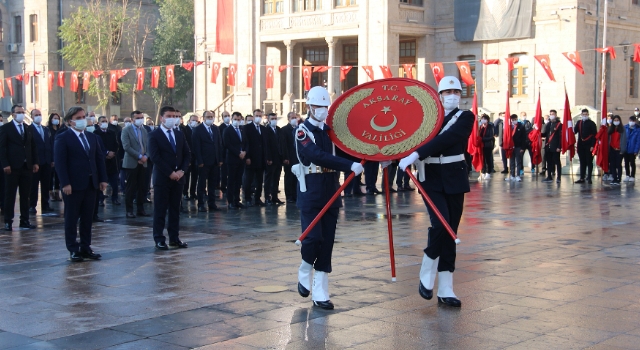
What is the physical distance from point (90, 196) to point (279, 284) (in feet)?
10.7

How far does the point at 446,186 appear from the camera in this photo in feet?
24.5

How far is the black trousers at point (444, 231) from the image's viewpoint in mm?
7535

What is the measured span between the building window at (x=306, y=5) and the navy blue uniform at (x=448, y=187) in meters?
34.2

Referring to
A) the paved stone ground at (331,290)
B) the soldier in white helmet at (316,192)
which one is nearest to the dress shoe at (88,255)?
the paved stone ground at (331,290)

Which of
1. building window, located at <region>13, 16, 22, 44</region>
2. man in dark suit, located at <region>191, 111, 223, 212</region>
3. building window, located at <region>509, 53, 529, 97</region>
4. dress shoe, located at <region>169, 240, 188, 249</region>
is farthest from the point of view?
building window, located at <region>13, 16, 22, 44</region>

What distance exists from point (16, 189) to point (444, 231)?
8702 millimetres

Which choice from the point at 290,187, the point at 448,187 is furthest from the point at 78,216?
the point at 290,187

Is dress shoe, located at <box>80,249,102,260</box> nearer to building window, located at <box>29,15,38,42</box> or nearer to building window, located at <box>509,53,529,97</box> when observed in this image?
building window, located at <box>509,53,529,97</box>

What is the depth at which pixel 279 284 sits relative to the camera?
8562 mm

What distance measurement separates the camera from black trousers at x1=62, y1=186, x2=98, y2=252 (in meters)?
10.3

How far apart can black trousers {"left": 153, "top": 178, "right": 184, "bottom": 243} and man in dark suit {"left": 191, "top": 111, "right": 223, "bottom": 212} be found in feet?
16.5

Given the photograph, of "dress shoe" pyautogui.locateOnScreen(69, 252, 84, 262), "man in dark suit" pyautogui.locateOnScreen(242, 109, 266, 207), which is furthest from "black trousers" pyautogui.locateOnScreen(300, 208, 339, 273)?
"man in dark suit" pyautogui.locateOnScreen(242, 109, 266, 207)

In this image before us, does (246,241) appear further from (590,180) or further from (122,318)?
(590,180)

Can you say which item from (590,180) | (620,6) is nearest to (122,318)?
(590,180)
